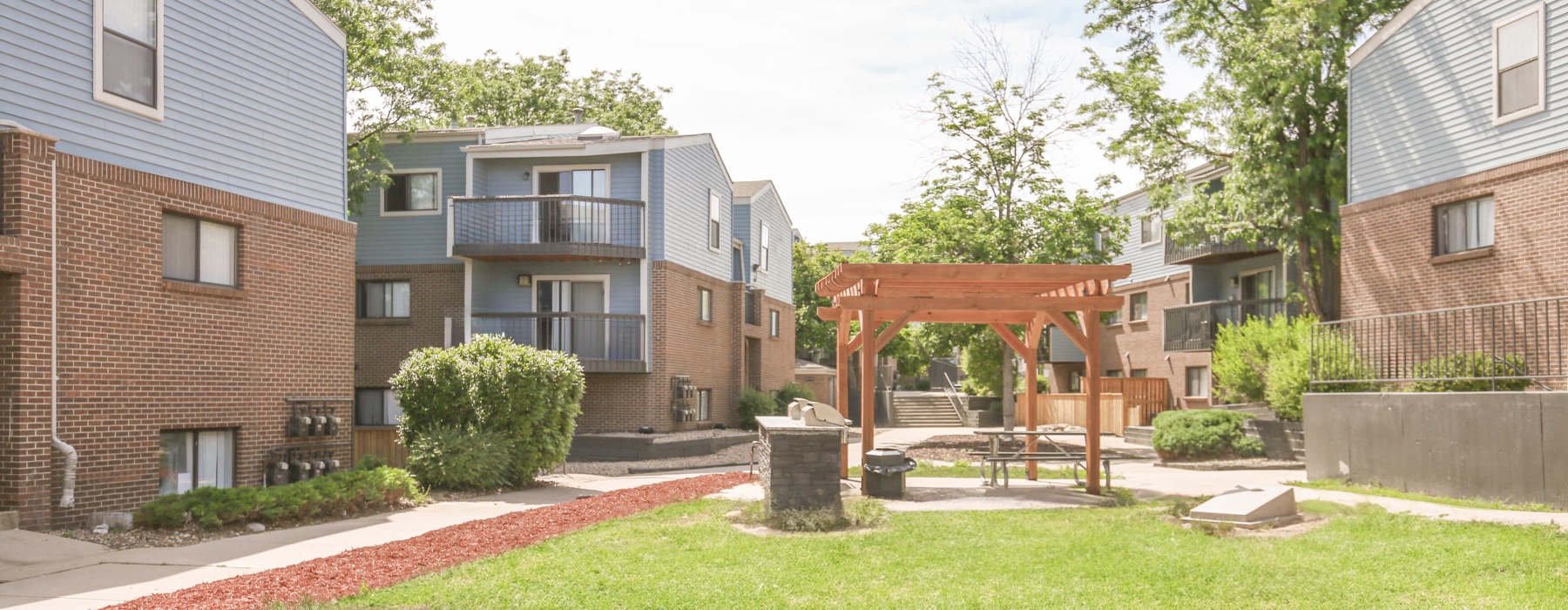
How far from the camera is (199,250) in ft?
50.6

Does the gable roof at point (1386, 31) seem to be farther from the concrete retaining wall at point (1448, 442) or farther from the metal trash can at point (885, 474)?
the metal trash can at point (885, 474)

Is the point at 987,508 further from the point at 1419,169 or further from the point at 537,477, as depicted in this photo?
the point at 1419,169

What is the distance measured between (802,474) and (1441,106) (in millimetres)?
13709

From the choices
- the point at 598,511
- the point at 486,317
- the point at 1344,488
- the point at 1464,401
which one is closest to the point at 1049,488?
the point at 1344,488

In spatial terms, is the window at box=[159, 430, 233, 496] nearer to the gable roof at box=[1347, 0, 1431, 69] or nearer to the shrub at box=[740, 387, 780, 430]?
the shrub at box=[740, 387, 780, 430]

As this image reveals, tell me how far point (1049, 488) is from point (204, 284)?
1106 cm

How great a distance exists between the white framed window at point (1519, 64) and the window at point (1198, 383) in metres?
18.0

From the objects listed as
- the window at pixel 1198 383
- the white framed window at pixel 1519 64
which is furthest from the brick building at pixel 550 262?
the white framed window at pixel 1519 64

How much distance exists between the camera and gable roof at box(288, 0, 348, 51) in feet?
58.4

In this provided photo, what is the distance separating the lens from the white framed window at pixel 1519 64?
57.5ft

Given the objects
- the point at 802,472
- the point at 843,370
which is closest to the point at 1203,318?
the point at 843,370

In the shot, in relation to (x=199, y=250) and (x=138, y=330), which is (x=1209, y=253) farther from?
(x=138, y=330)

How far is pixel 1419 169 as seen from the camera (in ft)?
66.7

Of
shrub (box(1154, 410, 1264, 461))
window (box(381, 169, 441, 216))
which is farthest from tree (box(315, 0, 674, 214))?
shrub (box(1154, 410, 1264, 461))
